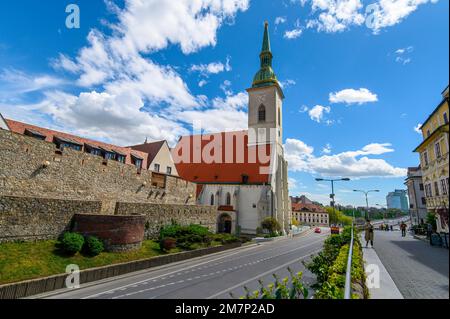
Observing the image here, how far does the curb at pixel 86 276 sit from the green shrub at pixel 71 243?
2272 mm

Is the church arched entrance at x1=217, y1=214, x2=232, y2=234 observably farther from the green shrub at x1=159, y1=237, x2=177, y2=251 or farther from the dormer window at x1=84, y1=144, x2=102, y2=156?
the dormer window at x1=84, y1=144, x2=102, y2=156

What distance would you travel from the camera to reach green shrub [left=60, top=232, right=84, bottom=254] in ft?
49.9

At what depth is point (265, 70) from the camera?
54688 mm

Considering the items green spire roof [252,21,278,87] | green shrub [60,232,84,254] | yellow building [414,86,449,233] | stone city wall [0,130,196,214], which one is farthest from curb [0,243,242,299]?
green spire roof [252,21,278,87]

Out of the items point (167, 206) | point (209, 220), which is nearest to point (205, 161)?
point (209, 220)

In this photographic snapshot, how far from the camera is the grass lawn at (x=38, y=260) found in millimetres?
12047

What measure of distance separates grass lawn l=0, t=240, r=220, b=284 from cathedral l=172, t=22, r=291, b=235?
92.4 feet

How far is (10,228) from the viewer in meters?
→ 14.2

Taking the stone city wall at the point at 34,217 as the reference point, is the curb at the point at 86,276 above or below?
below

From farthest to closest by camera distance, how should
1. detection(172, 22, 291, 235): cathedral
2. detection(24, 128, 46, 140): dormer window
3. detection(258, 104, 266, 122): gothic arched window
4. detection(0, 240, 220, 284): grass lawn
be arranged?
detection(258, 104, 266, 122): gothic arched window < detection(172, 22, 291, 235): cathedral < detection(24, 128, 46, 140): dormer window < detection(0, 240, 220, 284): grass lawn

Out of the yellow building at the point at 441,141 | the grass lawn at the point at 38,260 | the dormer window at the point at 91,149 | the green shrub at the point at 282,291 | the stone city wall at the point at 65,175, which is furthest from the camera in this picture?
the dormer window at the point at 91,149

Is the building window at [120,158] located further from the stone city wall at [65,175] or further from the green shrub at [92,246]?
the green shrub at [92,246]

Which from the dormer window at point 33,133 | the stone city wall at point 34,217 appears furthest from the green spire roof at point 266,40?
the stone city wall at point 34,217
